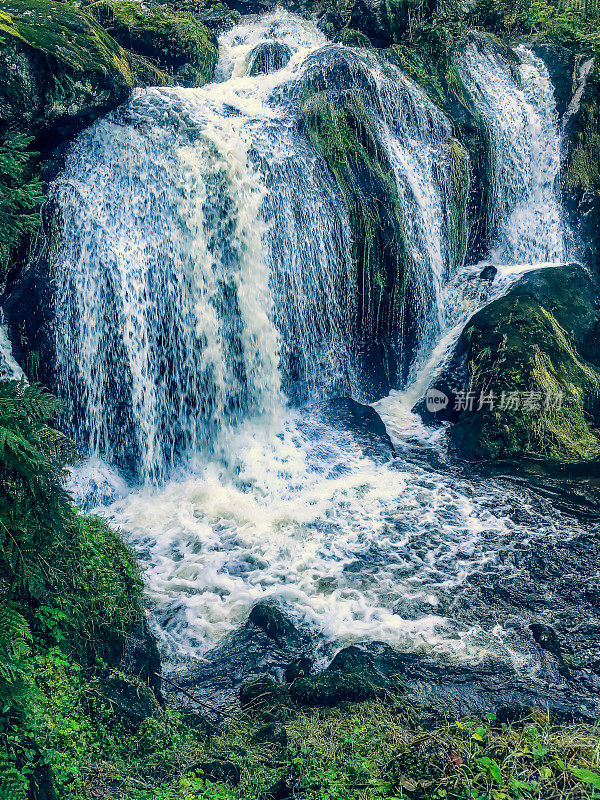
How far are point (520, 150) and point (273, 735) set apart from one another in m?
13.5

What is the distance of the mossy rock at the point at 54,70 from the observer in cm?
816

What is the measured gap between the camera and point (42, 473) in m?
4.02

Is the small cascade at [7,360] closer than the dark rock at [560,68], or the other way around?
the small cascade at [7,360]

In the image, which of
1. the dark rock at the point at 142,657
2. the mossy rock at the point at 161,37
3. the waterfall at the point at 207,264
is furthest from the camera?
the mossy rock at the point at 161,37

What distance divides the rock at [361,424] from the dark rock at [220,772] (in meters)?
5.73

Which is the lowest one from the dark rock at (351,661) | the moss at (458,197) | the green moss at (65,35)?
the dark rock at (351,661)

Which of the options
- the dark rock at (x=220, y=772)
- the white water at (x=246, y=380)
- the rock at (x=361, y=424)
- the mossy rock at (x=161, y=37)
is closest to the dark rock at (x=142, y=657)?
the white water at (x=246, y=380)

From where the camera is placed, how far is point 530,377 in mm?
9883

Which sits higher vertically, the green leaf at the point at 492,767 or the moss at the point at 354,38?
the moss at the point at 354,38

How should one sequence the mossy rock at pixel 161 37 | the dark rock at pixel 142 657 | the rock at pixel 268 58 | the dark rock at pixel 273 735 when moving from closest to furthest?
the dark rock at pixel 273 735 → the dark rock at pixel 142 657 → the mossy rock at pixel 161 37 → the rock at pixel 268 58

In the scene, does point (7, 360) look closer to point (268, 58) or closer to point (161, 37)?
point (161, 37)

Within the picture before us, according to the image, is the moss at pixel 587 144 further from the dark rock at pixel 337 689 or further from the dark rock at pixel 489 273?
the dark rock at pixel 337 689

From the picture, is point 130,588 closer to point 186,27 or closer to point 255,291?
point 255,291

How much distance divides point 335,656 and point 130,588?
83.3 inches
